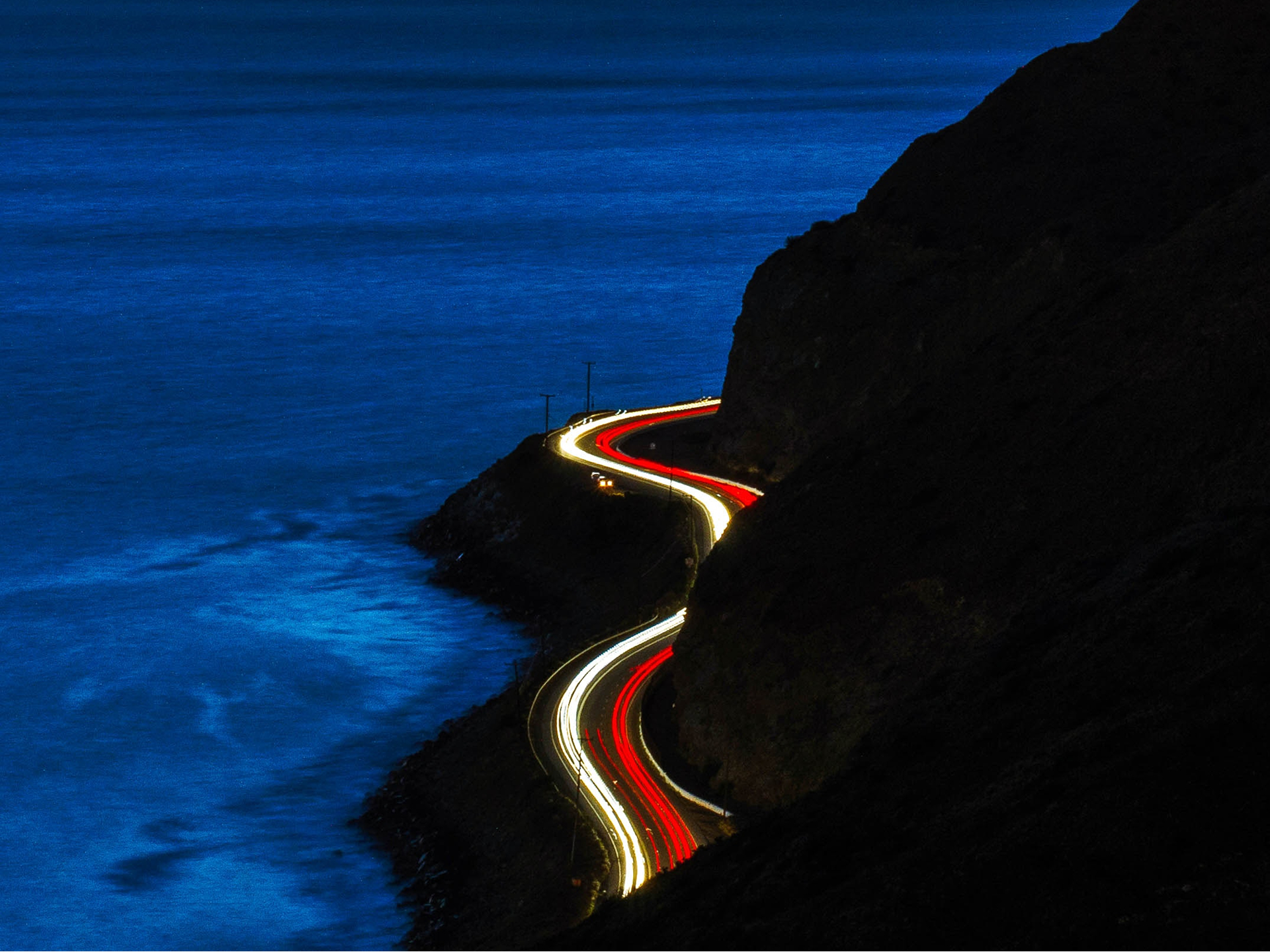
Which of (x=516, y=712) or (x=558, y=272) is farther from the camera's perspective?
(x=558, y=272)

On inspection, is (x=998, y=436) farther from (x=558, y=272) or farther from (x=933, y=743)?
(x=558, y=272)

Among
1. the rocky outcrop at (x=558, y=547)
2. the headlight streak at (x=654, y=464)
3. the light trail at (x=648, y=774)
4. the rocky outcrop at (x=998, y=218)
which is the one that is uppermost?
the rocky outcrop at (x=998, y=218)

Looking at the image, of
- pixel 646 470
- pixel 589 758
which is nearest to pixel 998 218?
pixel 646 470

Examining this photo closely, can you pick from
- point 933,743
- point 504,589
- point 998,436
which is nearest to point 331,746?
point 504,589

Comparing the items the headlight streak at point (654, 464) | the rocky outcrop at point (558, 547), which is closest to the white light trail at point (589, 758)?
the rocky outcrop at point (558, 547)

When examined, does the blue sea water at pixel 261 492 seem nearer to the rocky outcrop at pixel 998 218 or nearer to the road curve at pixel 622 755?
the road curve at pixel 622 755

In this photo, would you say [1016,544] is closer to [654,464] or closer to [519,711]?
[519,711]

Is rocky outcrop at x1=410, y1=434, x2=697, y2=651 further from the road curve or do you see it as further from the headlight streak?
the road curve
